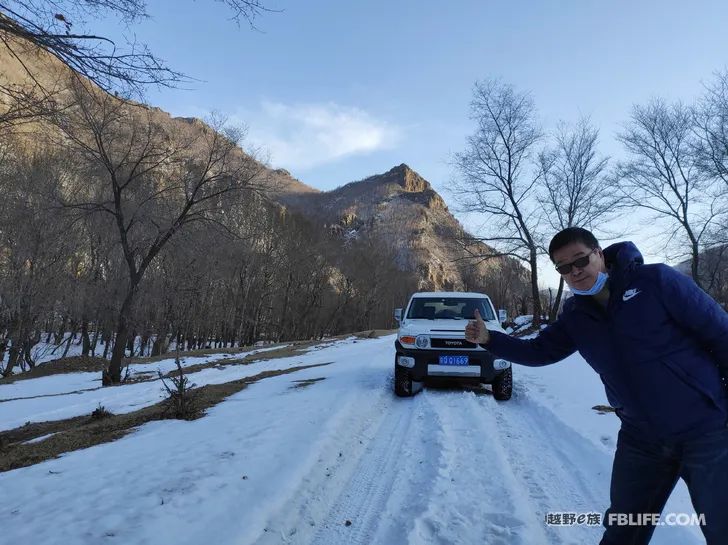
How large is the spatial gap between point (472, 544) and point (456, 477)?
118 cm

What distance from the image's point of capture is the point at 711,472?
73.8 inches

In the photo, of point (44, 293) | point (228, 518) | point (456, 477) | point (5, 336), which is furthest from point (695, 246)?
point (5, 336)

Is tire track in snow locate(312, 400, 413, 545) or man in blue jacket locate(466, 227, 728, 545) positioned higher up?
man in blue jacket locate(466, 227, 728, 545)

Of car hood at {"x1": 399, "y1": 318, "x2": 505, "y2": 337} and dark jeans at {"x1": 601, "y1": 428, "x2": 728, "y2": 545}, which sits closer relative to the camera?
dark jeans at {"x1": 601, "y1": 428, "x2": 728, "y2": 545}

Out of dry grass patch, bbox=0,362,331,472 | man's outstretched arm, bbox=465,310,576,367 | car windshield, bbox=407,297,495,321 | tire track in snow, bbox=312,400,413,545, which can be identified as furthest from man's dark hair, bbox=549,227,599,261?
car windshield, bbox=407,297,495,321

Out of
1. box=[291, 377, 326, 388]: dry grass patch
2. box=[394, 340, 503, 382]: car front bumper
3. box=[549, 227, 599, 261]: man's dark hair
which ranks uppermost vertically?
box=[549, 227, 599, 261]: man's dark hair

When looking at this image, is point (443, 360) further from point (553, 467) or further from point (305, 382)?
point (305, 382)

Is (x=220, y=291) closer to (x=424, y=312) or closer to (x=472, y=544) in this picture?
(x=424, y=312)

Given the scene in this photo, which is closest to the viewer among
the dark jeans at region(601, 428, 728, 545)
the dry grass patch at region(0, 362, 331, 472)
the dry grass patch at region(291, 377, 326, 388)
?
the dark jeans at region(601, 428, 728, 545)

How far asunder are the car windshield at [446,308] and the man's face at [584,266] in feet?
21.9

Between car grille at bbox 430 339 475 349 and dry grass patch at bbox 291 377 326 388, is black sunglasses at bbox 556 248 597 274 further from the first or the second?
dry grass patch at bbox 291 377 326 388

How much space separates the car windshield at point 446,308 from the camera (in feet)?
29.4

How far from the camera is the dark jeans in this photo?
1862 millimetres

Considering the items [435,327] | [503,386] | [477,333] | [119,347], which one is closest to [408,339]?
[435,327]
